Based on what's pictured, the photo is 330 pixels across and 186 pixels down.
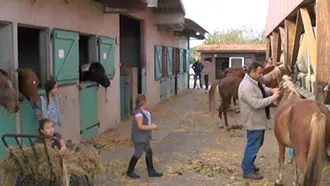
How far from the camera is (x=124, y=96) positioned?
38.4 feet

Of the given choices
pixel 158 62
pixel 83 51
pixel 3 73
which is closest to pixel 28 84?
pixel 3 73

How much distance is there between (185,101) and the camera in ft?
54.9

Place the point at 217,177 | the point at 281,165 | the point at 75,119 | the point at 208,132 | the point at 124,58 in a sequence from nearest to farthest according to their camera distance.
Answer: the point at 281,165 → the point at 217,177 → the point at 75,119 → the point at 208,132 → the point at 124,58

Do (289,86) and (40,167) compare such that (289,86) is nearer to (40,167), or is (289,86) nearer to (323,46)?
(323,46)

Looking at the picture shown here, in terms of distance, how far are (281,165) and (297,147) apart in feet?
3.56

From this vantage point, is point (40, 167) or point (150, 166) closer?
point (40, 167)

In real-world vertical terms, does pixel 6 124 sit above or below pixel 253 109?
below

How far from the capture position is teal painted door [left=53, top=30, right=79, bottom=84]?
6.78 m

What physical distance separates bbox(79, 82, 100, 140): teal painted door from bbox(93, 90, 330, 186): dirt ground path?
0.29 m

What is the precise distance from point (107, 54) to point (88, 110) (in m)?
1.69

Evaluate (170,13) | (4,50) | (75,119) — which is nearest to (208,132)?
(75,119)

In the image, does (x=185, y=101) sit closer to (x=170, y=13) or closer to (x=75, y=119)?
(x=170, y=13)

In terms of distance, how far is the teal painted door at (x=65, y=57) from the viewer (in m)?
6.78

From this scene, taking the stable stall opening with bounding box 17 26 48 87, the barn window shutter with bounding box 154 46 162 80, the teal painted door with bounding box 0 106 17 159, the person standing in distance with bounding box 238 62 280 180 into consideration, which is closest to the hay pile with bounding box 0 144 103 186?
the teal painted door with bounding box 0 106 17 159
